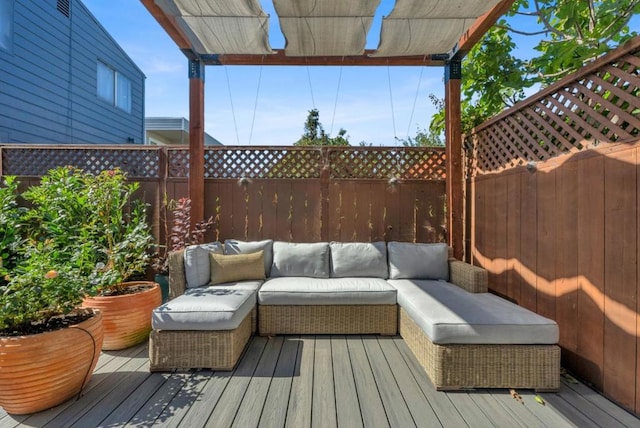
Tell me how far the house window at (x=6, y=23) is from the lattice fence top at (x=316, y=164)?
326cm

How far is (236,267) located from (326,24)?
2.42 metres

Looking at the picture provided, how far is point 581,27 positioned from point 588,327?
9.66 ft

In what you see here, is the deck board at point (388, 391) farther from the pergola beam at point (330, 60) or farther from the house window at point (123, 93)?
the house window at point (123, 93)

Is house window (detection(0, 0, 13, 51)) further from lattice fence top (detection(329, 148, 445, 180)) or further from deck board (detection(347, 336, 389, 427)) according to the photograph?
deck board (detection(347, 336, 389, 427))

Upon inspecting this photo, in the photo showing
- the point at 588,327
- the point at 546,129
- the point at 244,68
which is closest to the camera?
the point at 588,327

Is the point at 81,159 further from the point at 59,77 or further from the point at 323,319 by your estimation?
the point at 323,319

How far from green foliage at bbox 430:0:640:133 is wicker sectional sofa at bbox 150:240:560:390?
1920mm

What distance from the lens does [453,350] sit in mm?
2057

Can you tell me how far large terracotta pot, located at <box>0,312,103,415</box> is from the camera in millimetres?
1722

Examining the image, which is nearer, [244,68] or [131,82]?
[244,68]

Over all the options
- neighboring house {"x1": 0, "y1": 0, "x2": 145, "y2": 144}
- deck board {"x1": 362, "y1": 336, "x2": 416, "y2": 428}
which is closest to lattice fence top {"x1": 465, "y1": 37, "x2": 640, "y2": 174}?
deck board {"x1": 362, "y1": 336, "x2": 416, "y2": 428}

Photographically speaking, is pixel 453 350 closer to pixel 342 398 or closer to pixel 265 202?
pixel 342 398

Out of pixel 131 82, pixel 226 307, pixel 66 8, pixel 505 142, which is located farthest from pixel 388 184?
pixel 131 82

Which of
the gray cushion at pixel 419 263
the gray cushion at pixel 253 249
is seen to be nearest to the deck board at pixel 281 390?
the gray cushion at pixel 253 249
